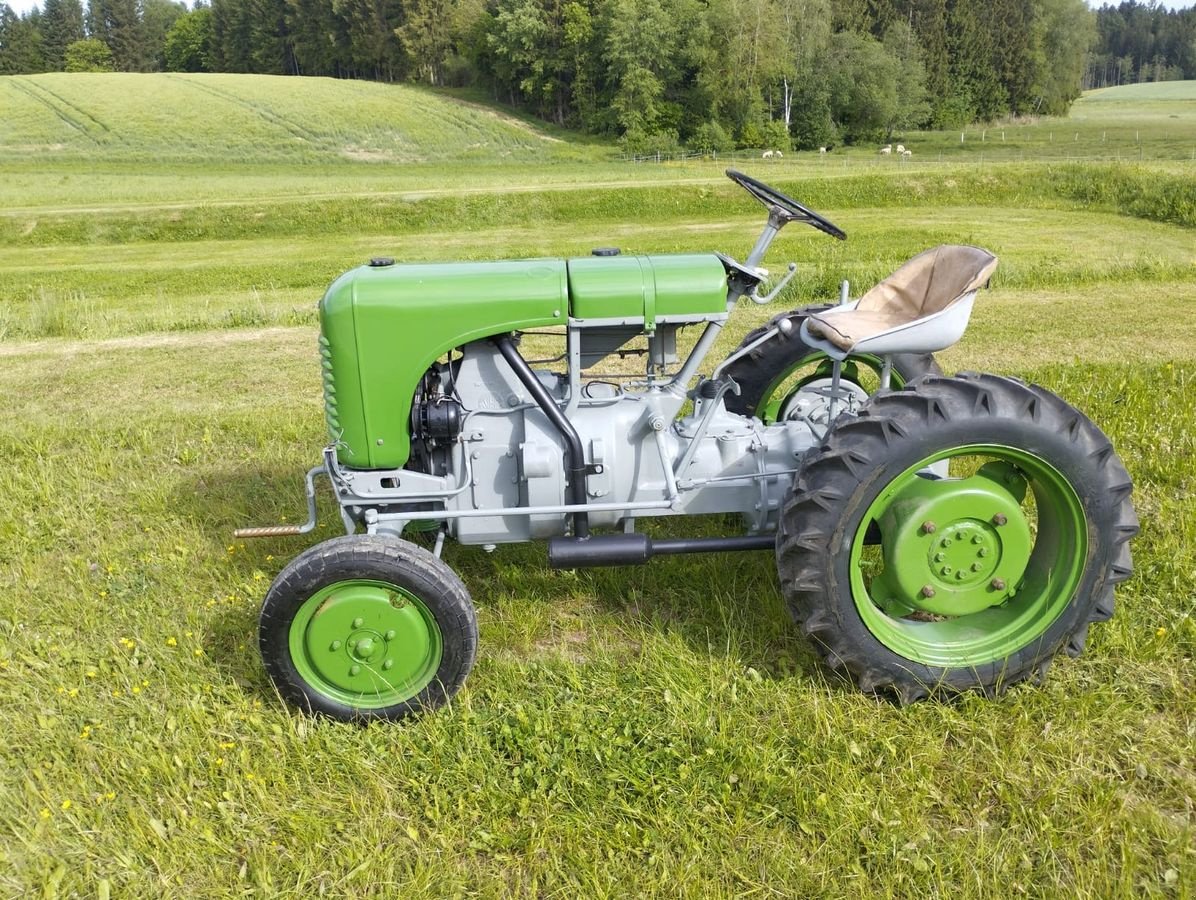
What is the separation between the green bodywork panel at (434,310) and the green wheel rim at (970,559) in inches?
39.3

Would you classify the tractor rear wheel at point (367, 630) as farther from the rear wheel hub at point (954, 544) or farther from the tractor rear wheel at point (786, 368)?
the tractor rear wheel at point (786, 368)

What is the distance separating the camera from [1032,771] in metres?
2.66

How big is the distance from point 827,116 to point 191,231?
139ft

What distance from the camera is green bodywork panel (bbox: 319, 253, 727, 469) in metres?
3.01

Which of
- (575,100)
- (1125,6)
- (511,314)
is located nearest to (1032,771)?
(511,314)

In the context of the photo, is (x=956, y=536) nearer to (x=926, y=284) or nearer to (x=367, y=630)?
(x=926, y=284)

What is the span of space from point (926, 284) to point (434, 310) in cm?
213

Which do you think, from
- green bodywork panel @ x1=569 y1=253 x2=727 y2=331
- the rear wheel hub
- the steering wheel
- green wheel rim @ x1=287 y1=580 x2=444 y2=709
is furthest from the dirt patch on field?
the rear wheel hub

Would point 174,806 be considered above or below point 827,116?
below

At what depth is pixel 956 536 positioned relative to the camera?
3.01 metres

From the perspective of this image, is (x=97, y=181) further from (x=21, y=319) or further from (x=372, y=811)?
(x=372, y=811)

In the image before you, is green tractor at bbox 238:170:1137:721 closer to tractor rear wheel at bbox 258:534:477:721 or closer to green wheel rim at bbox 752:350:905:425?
tractor rear wheel at bbox 258:534:477:721

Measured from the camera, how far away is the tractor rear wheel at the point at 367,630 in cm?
284

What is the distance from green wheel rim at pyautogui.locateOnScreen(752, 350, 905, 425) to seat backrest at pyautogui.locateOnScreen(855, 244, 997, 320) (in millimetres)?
340
